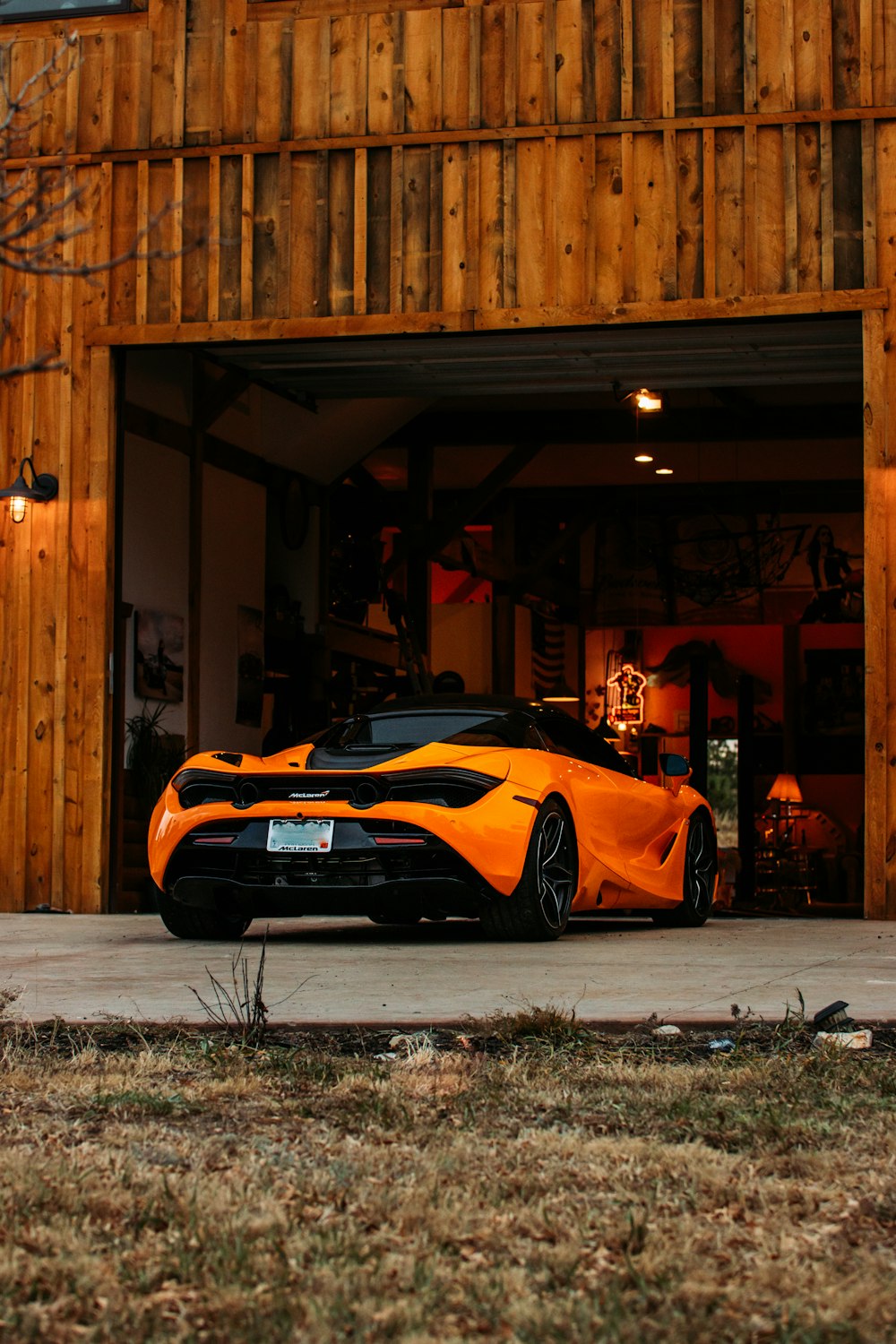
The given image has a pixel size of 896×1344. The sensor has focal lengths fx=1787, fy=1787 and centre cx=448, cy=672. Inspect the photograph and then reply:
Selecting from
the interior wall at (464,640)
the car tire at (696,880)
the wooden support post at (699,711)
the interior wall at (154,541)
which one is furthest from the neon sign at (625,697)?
the car tire at (696,880)

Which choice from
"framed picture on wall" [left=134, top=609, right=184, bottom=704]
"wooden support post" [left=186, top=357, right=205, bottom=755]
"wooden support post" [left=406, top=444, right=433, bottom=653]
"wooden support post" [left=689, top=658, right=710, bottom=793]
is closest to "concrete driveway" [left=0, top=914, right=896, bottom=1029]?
"framed picture on wall" [left=134, top=609, right=184, bottom=704]

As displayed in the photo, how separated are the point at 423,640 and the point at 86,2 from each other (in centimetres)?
954

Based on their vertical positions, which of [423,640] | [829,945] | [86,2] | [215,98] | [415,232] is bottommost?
[829,945]

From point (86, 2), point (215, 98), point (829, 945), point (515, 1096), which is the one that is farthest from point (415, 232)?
point (515, 1096)

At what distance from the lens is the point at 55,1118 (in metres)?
3.32

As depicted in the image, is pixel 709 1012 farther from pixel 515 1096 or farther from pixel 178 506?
pixel 178 506

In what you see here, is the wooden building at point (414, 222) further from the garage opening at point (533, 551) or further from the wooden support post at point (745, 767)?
the wooden support post at point (745, 767)

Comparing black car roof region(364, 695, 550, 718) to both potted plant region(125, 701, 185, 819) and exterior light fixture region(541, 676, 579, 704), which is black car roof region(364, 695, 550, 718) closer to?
potted plant region(125, 701, 185, 819)

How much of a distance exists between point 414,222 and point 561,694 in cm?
1393

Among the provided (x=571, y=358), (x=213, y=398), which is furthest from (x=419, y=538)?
(x=571, y=358)

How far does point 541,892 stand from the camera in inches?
285

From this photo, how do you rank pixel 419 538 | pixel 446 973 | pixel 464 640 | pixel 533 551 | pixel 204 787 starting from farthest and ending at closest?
pixel 533 551 < pixel 464 640 < pixel 419 538 < pixel 204 787 < pixel 446 973

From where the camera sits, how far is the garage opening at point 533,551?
39.0 ft

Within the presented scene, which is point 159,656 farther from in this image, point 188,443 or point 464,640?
point 464,640
